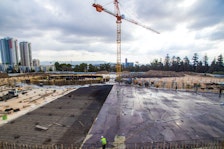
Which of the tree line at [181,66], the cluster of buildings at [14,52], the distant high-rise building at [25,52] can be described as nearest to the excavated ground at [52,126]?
the tree line at [181,66]

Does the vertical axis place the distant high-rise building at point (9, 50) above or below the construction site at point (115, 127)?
above

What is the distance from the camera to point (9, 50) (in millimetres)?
88812

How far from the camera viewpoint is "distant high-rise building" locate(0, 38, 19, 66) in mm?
87113

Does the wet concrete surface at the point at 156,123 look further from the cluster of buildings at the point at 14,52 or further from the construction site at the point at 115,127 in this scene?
the cluster of buildings at the point at 14,52

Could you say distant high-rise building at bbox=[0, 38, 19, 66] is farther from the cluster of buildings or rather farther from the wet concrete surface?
the wet concrete surface

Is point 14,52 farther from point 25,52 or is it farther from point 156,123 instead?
point 156,123

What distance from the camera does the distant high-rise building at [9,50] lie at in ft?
286

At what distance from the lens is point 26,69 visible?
2653 inches

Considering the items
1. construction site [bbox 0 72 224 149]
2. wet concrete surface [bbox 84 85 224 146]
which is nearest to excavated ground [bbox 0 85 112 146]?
construction site [bbox 0 72 224 149]

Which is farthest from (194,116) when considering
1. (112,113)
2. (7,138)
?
(7,138)

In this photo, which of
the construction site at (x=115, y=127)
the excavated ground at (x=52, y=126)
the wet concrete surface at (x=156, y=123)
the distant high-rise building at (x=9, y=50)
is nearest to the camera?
the construction site at (x=115, y=127)

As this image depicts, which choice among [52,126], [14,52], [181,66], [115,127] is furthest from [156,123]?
[14,52]

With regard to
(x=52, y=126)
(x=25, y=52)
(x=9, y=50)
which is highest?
(x=9, y=50)

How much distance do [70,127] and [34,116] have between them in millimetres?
4642
